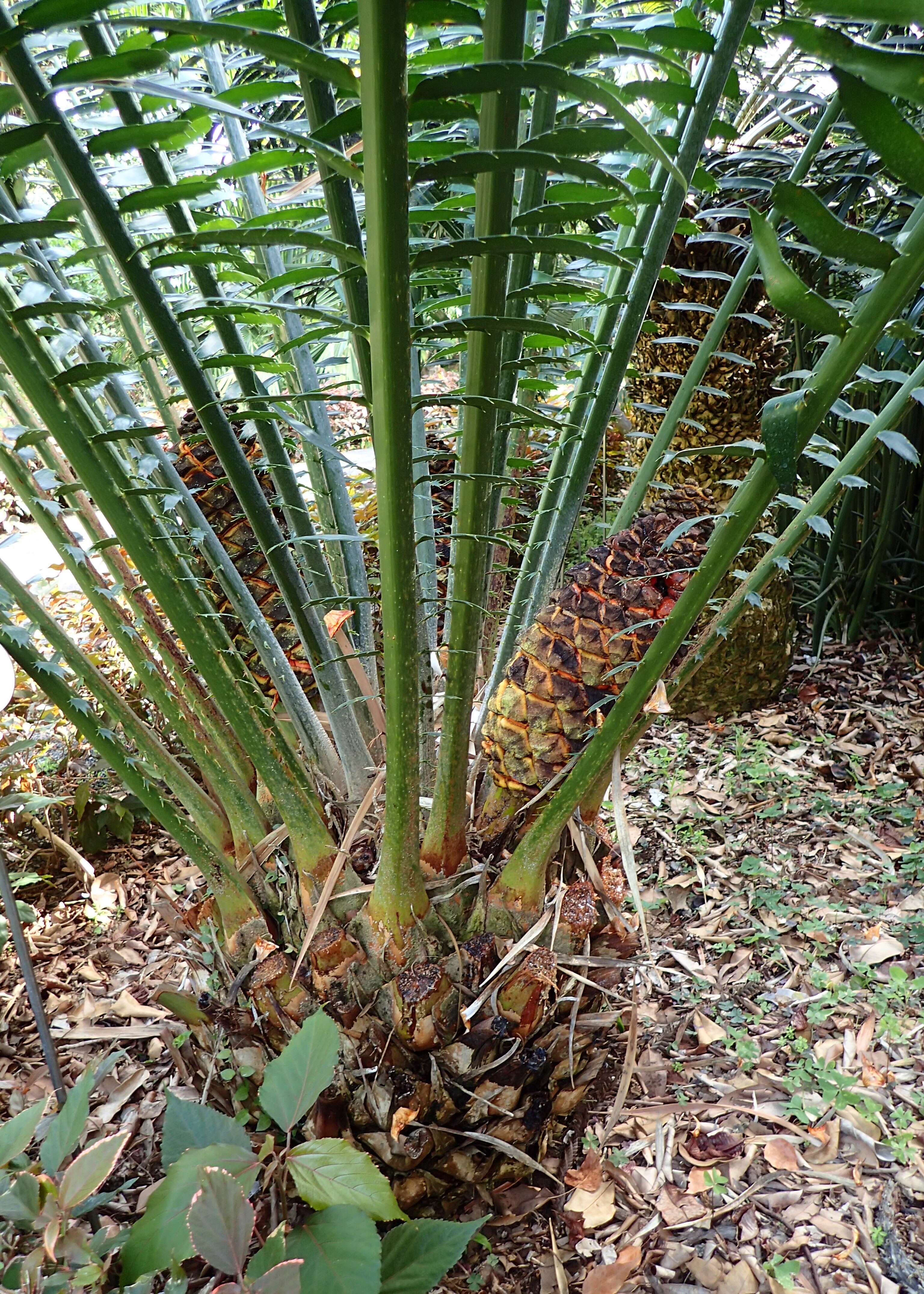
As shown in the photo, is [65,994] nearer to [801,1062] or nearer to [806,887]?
[801,1062]

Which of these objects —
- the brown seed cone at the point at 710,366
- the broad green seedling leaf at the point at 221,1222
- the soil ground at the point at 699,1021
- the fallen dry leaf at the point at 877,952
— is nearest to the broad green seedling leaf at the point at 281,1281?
the broad green seedling leaf at the point at 221,1222

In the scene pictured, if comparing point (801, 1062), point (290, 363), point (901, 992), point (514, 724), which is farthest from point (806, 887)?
point (290, 363)

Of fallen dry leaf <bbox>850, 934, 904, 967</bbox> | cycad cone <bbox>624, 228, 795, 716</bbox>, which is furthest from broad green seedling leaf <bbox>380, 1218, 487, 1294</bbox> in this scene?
cycad cone <bbox>624, 228, 795, 716</bbox>

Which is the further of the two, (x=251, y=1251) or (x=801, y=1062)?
(x=801, y=1062)

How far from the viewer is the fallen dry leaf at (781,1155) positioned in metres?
0.94

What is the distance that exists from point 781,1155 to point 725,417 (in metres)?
1.53

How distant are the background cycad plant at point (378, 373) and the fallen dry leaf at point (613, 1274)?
346 mm

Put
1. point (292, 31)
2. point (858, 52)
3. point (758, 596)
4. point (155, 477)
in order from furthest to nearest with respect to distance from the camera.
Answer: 1. point (155, 477)
2. point (758, 596)
3. point (292, 31)
4. point (858, 52)

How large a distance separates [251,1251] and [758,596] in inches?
30.1

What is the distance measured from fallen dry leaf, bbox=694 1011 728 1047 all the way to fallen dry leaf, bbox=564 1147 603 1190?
25cm

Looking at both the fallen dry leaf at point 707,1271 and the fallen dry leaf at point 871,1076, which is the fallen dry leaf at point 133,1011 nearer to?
the fallen dry leaf at point 707,1271

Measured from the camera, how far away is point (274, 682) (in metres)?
0.84

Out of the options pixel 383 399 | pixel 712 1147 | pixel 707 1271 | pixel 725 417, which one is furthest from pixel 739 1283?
pixel 725 417

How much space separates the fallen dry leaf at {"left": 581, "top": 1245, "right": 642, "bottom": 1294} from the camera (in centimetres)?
81
